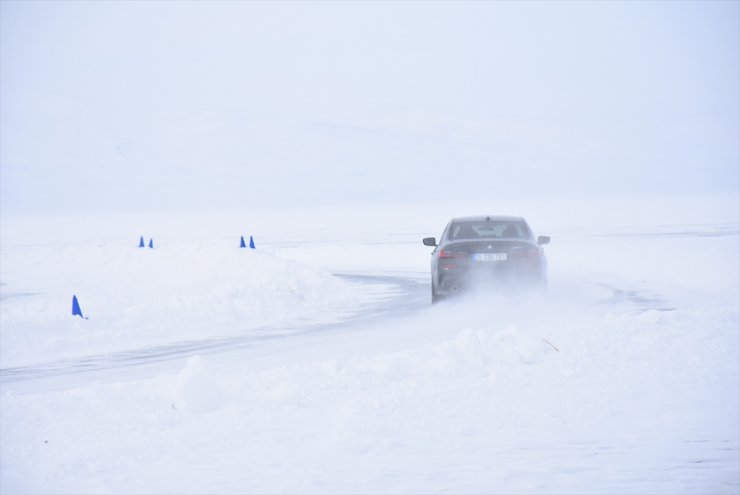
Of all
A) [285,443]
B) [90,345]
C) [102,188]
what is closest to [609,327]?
[285,443]

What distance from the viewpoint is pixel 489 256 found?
14.8 m

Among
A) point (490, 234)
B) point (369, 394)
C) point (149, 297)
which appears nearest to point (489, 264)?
point (490, 234)

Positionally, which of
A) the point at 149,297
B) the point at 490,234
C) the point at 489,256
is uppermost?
the point at 490,234

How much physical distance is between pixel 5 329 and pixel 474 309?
6.74 m

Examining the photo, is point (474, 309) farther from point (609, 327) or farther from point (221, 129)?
point (221, 129)

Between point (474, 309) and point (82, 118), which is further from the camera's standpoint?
point (82, 118)

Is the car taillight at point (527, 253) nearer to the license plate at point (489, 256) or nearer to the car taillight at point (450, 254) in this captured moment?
the license plate at point (489, 256)

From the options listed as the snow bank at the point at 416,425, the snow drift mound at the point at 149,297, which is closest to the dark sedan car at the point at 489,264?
the snow drift mound at the point at 149,297

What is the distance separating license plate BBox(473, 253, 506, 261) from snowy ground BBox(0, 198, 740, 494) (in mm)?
765

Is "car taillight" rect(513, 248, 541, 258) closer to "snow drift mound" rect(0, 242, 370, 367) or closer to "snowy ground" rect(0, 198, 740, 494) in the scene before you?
"snowy ground" rect(0, 198, 740, 494)

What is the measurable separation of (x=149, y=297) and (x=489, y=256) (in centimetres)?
634

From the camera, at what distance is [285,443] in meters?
6.61

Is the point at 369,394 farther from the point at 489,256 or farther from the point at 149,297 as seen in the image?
the point at 149,297

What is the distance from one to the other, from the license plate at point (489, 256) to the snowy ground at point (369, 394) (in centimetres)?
77
